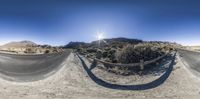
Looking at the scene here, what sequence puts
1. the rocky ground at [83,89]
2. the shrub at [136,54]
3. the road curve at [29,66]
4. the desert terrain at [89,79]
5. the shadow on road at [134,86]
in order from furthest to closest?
1. the shrub at [136,54]
2. the road curve at [29,66]
3. the shadow on road at [134,86]
4. the desert terrain at [89,79]
5. the rocky ground at [83,89]

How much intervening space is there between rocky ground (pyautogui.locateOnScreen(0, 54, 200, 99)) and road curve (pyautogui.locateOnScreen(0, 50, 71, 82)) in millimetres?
835

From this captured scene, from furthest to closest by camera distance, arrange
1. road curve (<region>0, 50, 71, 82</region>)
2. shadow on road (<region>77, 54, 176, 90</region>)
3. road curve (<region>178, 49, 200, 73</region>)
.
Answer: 1. road curve (<region>0, 50, 71, 82</region>)
2. road curve (<region>178, 49, 200, 73</region>)
3. shadow on road (<region>77, 54, 176, 90</region>)

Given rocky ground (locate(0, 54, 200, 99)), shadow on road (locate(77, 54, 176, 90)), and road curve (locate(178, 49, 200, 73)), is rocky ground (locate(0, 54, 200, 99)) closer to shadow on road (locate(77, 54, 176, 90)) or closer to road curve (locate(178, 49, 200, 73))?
shadow on road (locate(77, 54, 176, 90))

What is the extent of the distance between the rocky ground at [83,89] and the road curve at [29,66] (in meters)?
0.83

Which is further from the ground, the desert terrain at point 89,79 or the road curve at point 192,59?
the road curve at point 192,59

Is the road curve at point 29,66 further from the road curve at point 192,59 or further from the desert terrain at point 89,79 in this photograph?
the road curve at point 192,59

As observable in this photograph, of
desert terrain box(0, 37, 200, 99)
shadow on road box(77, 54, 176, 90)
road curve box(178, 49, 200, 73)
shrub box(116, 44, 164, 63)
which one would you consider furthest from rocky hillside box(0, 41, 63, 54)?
road curve box(178, 49, 200, 73)

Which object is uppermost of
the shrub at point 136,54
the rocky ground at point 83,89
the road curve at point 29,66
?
the shrub at point 136,54

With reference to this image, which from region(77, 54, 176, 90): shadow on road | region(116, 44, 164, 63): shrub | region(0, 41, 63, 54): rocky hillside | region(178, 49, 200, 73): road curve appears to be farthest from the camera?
region(0, 41, 63, 54): rocky hillside

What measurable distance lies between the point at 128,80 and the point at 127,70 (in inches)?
95.5

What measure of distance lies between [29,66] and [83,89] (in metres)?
5.52

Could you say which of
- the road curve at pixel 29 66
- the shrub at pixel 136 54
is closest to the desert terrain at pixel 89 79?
the road curve at pixel 29 66

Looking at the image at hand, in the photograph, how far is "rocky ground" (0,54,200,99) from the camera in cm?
1611

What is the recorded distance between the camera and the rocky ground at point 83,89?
16.1 metres
